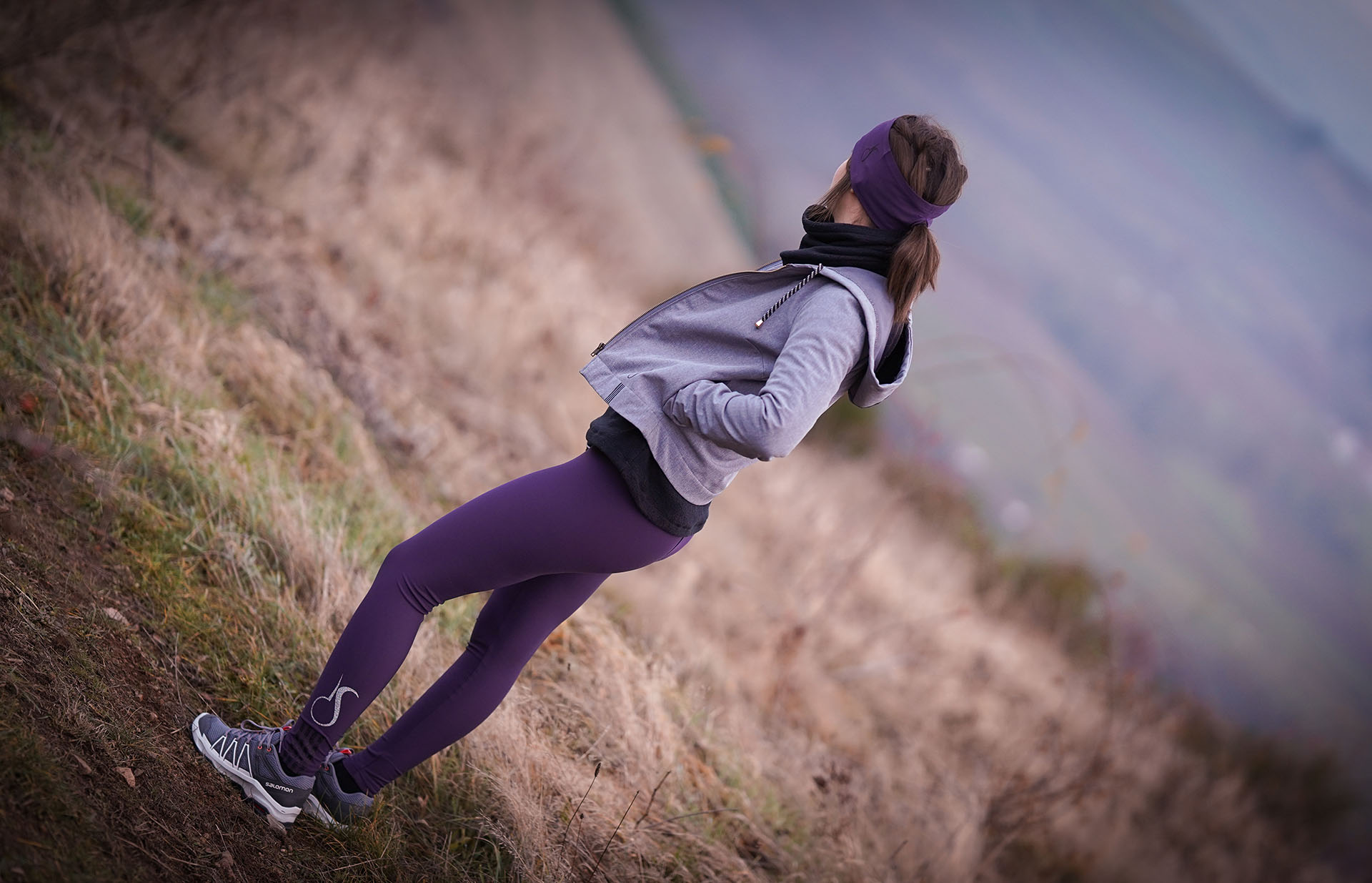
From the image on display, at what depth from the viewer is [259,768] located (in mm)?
2021

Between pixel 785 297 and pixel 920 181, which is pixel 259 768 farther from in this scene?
pixel 920 181

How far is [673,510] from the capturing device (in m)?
1.84

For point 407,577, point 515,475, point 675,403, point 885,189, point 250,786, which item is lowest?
point 250,786

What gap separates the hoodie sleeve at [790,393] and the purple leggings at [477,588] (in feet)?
0.85

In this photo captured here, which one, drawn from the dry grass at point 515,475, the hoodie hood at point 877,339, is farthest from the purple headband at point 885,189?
the dry grass at point 515,475

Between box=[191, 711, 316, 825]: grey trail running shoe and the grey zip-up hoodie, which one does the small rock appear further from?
the grey zip-up hoodie

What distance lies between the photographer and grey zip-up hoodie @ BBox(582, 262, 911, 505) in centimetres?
167

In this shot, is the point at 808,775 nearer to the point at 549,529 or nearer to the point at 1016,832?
the point at 1016,832

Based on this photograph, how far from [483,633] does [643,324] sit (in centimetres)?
82

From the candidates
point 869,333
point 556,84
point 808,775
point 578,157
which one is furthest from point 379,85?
point 869,333

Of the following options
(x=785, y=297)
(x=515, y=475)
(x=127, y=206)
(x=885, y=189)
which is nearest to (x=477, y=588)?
(x=785, y=297)

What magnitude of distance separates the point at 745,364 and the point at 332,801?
140 cm

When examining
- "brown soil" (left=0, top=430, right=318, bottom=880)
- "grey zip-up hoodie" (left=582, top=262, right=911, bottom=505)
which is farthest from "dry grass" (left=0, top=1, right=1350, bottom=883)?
"grey zip-up hoodie" (left=582, top=262, right=911, bottom=505)

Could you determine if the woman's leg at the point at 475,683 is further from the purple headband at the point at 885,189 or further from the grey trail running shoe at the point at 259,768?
the purple headband at the point at 885,189
